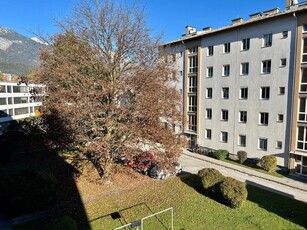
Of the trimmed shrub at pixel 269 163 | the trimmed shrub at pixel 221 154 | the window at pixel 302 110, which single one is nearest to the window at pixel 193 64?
the trimmed shrub at pixel 221 154

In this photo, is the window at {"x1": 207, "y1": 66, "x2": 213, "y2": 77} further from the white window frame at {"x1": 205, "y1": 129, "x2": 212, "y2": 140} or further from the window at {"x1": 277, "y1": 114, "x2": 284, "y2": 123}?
the window at {"x1": 277, "y1": 114, "x2": 284, "y2": 123}

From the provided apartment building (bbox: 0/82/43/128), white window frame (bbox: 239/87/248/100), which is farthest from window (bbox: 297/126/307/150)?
apartment building (bbox: 0/82/43/128)

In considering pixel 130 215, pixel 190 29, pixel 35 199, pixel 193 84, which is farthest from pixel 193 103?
pixel 35 199

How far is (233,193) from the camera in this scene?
14.1 meters

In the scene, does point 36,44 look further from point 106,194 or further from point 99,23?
point 106,194

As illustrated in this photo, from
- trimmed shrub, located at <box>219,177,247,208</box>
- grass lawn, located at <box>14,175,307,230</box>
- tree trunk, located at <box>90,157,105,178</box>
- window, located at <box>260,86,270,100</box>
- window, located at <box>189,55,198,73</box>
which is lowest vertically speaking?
grass lawn, located at <box>14,175,307,230</box>

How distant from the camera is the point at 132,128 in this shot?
14.3m

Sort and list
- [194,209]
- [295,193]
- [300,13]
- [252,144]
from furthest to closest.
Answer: [252,144] → [300,13] → [295,193] → [194,209]

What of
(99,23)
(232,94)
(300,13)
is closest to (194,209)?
(99,23)

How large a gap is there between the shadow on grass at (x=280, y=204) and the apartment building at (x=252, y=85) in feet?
24.3

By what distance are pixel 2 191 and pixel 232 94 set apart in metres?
25.5

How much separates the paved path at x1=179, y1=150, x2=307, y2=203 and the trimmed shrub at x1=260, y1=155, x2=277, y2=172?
3.99ft

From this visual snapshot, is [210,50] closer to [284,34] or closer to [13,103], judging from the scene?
[284,34]

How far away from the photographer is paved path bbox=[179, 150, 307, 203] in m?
19.6
